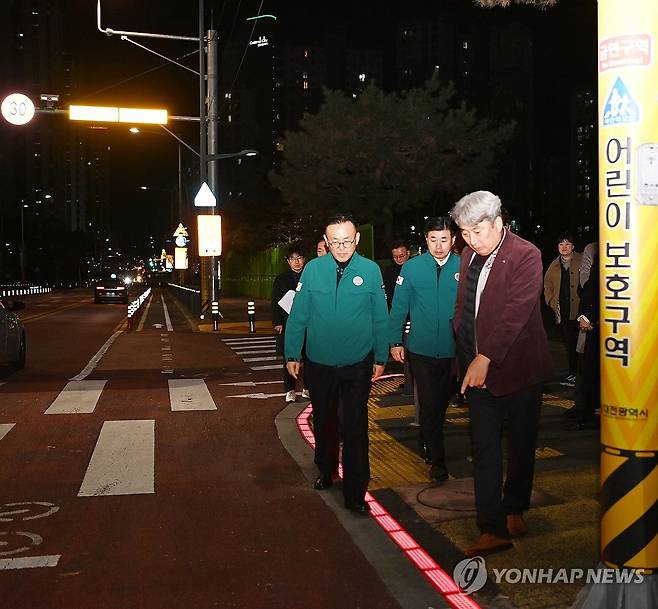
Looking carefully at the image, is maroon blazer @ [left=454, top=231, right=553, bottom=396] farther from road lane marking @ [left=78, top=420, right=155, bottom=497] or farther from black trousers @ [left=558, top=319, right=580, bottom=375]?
black trousers @ [left=558, top=319, right=580, bottom=375]

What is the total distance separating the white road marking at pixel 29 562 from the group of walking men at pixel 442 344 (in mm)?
1971

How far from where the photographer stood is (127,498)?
19.8 ft

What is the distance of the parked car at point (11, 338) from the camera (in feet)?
42.5

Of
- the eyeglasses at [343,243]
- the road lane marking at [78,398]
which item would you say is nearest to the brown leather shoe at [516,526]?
the eyeglasses at [343,243]

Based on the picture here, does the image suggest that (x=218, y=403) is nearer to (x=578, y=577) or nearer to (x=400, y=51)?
(x=578, y=577)

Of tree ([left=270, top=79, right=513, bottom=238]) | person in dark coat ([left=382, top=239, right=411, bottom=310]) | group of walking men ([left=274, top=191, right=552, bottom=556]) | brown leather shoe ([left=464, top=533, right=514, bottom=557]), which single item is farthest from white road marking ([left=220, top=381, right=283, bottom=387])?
tree ([left=270, top=79, right=513, bottom=238])

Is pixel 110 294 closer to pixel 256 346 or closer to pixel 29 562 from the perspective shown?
pixel 256 346

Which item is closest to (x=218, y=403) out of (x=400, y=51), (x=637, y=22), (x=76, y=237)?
(x=637, y=22)

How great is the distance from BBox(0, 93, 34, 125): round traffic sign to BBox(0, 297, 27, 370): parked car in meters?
9.70

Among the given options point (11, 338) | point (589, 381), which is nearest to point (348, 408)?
point (589, 381)

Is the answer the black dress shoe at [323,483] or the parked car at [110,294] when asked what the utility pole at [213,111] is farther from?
the parked car at [110,294]

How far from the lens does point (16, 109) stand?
72.1 feet

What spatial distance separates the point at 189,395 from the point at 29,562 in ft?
20.7

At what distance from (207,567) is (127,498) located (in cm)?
163
